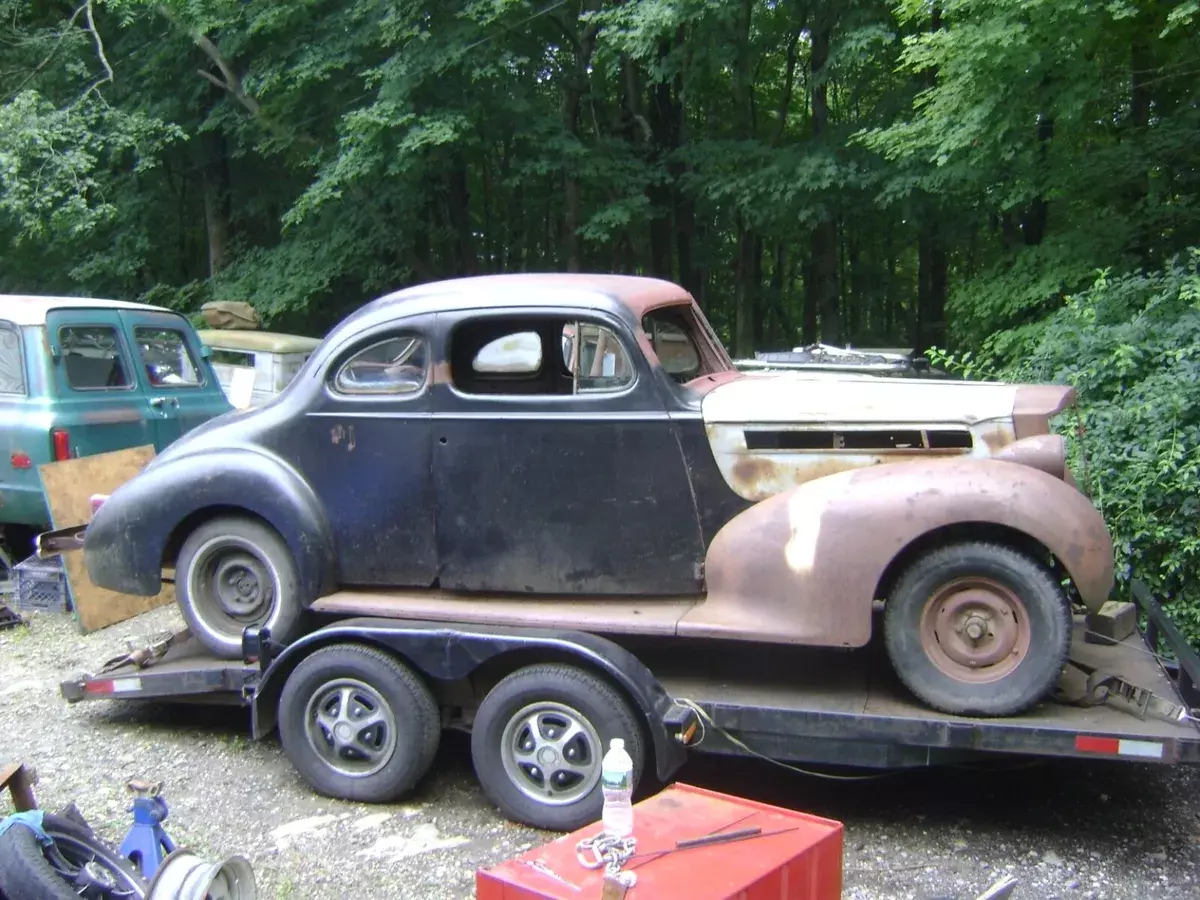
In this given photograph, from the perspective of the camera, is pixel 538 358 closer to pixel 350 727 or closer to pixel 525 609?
pixel 525 609

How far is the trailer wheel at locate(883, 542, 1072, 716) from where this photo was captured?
165 inches

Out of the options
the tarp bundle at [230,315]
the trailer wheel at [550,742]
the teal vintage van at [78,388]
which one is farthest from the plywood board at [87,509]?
the tarp bundle at [230,315]

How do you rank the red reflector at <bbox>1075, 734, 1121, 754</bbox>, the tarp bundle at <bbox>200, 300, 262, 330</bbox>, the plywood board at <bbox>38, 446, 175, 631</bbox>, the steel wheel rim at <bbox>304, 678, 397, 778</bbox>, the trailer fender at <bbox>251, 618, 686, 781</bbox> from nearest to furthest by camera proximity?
1. the red reflector at <bbox>1075, 734, 1121, 754</bbox>
2. the trailer fender at <bbox>251, 618, 686, 781</bbox>
3. the steel wheel rim at <bbox>304, 678, 397, 778</bbox>
4. the plywood board at <bbox>38, 446, 175, 631</bbox>
5. the tarp bundle at <bbox>200, 300, 262, 330</bbox>

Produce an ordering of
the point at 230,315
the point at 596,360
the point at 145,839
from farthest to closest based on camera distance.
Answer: the point at 230,315 < the point at 596,360 < the point at 145,839

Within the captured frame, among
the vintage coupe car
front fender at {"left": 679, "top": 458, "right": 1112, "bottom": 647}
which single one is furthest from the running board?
Result: front fender at {"left": 679, "top": 458, "right": 1112, "bottom": 647}

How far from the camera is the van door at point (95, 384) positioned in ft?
26.6

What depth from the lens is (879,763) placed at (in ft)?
13.9

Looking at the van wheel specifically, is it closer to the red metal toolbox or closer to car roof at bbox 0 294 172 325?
the red metal toolbox

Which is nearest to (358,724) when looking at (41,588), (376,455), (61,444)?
(376,455)

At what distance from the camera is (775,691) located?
463 cm

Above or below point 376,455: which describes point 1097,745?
below

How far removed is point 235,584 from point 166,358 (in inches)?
173

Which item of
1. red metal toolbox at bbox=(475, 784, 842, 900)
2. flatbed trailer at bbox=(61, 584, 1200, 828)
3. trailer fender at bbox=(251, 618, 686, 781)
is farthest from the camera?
trailer fender at bbox=(251, 618, 686, 781)

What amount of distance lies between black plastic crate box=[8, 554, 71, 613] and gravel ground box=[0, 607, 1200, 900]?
189 centimetres
